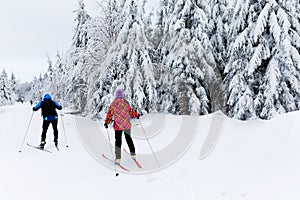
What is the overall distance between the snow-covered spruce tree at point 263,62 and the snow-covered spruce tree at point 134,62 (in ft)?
14.7

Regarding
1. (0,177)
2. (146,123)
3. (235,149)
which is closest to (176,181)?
(235,149)

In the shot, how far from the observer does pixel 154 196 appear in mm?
4168

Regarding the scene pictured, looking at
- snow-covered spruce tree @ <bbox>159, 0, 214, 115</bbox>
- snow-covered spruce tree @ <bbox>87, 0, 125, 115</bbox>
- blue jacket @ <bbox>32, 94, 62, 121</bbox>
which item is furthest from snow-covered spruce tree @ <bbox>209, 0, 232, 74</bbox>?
blue jacket @ <bbox>32, 94, 62, 121</bbox>

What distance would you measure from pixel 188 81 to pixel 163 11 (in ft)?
16.8

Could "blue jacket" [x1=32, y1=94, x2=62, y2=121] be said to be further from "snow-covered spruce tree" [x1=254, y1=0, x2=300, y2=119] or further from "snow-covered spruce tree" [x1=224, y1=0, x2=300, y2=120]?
"snow-covered spruce tree" [x1=254, y1=0, x2=300, y2=119]

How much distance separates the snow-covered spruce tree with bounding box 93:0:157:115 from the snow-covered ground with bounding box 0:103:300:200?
5451 mm

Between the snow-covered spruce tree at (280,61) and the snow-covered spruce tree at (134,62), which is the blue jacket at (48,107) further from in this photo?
the snow-covered spruce tree at (280,61)

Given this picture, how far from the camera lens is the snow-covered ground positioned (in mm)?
3717

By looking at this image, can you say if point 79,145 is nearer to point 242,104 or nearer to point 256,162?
point 256,162

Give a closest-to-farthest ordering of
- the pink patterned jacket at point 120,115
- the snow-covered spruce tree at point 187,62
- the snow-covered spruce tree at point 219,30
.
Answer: the pink patterned jacket at point 120,115, the snow-covered spruce tree at point 187,62, the snow-covered spruce tree at point 219,30

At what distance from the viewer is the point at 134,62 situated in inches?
500

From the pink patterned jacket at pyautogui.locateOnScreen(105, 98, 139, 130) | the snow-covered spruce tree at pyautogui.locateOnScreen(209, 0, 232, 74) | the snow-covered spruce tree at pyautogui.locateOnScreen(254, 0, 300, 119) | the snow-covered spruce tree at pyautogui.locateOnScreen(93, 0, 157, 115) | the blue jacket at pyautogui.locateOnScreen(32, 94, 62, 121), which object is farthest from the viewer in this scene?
the snow-covered spruce tree at pyautogui.locateOnScreen(209, 0, 232, 74)

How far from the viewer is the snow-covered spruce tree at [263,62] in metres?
Answer: 11.1

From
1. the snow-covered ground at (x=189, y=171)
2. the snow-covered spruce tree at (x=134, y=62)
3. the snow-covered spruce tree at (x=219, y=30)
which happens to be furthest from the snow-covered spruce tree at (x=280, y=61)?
the snow-covered spruce tree at (x=134, y=62)
